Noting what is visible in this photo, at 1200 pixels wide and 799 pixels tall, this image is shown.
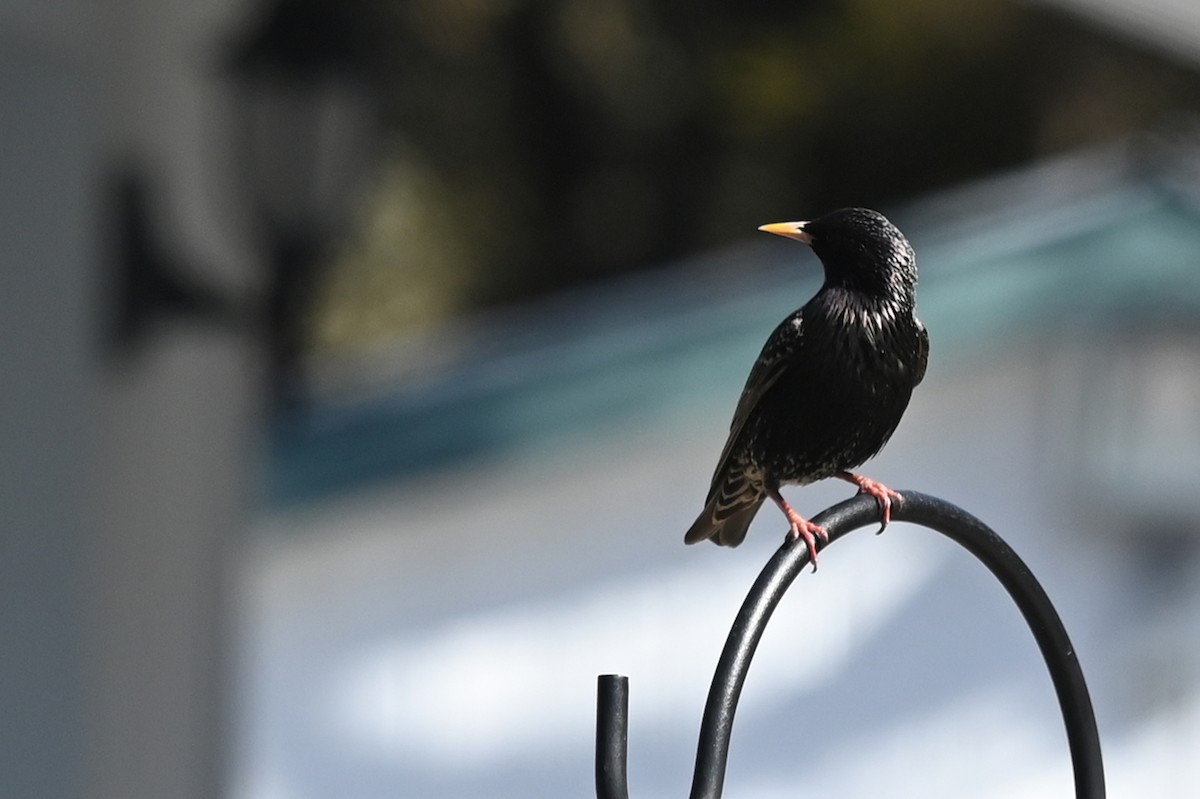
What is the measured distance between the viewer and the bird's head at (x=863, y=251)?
82.9 inches

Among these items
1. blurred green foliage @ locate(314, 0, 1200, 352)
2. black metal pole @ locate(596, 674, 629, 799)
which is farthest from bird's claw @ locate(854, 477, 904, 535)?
blurred green foliage @ locate(314, 0, 1200, 352)

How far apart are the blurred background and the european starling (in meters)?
2.88

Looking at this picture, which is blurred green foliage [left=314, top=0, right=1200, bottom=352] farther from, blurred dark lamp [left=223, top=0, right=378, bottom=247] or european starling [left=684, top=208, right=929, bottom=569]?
european starling [left=684, top=208, right=929, bottom=569]

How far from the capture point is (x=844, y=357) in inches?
85.0

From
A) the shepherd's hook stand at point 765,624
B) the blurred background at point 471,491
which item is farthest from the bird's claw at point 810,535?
the blurred background at point 471,491

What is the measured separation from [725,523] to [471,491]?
3517 mm

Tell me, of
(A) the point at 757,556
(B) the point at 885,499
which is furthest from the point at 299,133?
(B) the point at 885,499

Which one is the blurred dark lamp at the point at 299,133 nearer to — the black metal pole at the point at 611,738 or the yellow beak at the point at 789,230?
the yellow beak at the point at 789,230

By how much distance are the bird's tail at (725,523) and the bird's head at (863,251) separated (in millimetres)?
413

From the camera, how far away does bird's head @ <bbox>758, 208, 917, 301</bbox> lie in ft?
6.91

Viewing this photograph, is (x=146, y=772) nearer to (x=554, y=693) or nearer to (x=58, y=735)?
(x=58, y=735)

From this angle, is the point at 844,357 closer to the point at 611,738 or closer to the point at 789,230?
the point at 789,230

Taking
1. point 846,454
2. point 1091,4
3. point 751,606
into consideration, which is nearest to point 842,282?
point 846,454

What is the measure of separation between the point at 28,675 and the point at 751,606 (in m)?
Answer: 3.91
